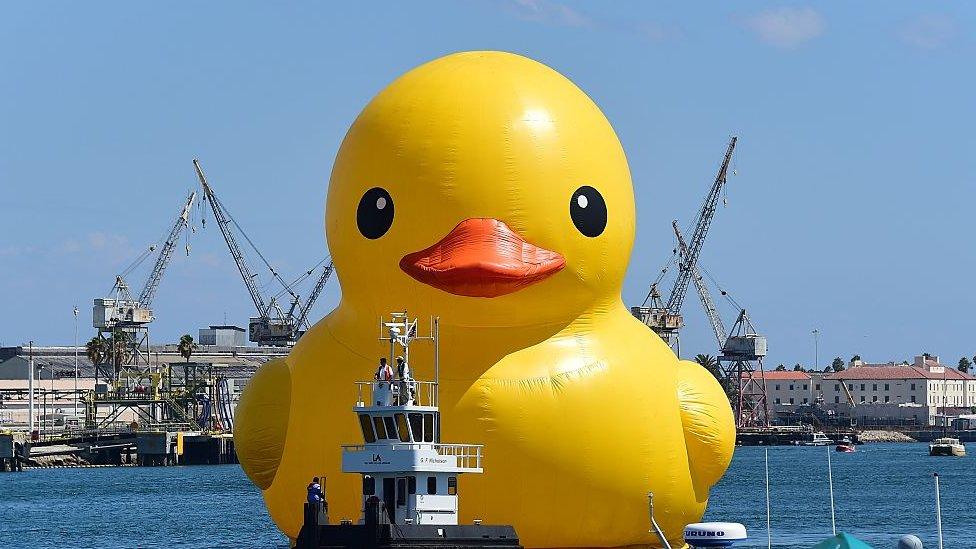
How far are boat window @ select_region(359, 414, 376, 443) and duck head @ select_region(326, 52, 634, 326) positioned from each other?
3042 millimetres

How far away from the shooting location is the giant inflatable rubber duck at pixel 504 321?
32844 mm

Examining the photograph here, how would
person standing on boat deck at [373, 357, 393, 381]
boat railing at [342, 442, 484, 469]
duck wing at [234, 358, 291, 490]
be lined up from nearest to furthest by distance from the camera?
boat railing at [342, 442, 484, 469] → person standing on boat deck at [373, 357, 393, 381] → duck wing at [234, 358, 291, 490]

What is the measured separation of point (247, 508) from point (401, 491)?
143 ft

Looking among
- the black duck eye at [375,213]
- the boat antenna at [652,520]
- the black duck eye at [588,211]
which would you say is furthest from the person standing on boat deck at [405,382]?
the boat antenna at [652,520]

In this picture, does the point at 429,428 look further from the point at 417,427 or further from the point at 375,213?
the point at 375,213

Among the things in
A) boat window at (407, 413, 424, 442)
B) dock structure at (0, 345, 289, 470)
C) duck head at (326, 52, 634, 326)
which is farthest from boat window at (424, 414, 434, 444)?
dock structure at (0, 345, 289, 470)

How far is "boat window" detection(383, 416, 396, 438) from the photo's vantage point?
30969 millimetres

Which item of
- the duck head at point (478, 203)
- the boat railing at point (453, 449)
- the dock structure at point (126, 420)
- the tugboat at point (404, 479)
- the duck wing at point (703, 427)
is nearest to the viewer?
the tugboat at point (404, 479)

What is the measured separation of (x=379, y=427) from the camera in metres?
31.1

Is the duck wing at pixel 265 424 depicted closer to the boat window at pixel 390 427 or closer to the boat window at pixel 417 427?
the boat window at pixel 390 427

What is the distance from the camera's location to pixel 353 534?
30109 mm

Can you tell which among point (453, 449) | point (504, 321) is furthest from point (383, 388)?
point (504, 321)

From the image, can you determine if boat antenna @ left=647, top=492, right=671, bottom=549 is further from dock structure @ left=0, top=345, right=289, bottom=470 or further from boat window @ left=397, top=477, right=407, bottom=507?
dock structure @ left=0, top=345, right=289, bottom=470

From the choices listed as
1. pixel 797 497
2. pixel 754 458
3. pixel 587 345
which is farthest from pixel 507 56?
pixel 754 458
